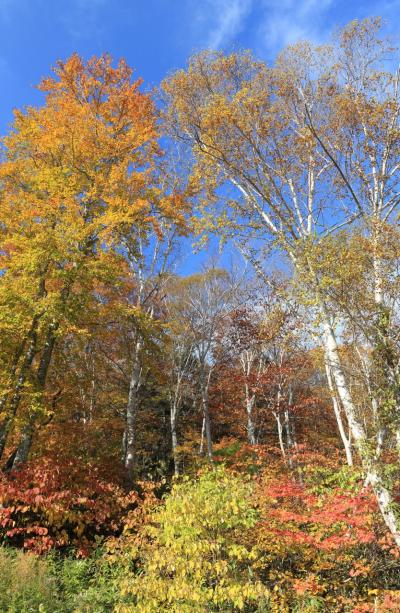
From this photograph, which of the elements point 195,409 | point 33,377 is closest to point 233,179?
point 33,377

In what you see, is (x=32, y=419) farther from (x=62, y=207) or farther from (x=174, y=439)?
(x=174, y=439)

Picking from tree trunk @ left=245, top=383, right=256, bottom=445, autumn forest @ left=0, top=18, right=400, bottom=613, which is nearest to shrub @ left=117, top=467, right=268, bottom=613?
autumn forest @ left=0, top=18, right=400, bottom=613

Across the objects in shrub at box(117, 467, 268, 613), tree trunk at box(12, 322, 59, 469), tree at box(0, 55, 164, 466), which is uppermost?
tree at box(0, 55, 164, 466)

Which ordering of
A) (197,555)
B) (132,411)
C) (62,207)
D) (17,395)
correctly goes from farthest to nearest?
(132,411), (62,207), (17,395), (197,555)

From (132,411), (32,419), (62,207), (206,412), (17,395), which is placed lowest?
(32,419)

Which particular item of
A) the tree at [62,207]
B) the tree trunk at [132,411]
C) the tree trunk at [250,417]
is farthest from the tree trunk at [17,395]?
the tree trunk at [250,417]

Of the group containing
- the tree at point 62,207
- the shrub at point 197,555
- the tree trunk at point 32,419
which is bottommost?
the shrub at point 197,555

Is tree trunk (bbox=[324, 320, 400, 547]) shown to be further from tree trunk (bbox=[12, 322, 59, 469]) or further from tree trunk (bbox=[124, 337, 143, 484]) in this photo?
tree trunk (bbox=[124, 337, 143, 484])

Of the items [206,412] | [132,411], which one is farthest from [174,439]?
[132,411]

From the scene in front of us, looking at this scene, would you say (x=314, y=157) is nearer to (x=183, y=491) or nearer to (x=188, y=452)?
(x=183, y=491)

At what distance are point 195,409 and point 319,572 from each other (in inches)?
488

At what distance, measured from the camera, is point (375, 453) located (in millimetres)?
6023

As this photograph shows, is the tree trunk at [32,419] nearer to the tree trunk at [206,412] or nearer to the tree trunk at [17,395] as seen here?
the tree trunk at [17,395]

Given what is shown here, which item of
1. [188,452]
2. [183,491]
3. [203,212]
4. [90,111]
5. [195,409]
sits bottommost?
[183,491]
